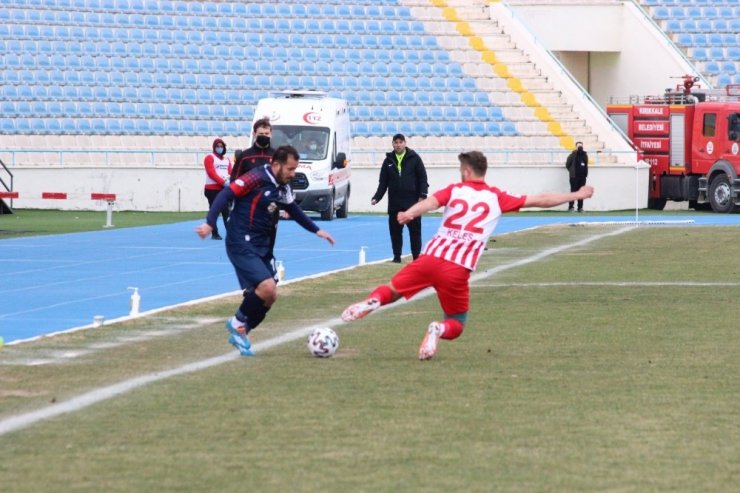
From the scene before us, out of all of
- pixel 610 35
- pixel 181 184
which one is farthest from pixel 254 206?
pixel 610 35

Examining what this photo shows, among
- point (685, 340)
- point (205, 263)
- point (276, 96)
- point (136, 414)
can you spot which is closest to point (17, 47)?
point (276, 96)

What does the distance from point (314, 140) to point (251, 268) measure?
2472 centimetres

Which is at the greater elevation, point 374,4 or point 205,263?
point 374,4

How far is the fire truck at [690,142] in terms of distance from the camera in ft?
138

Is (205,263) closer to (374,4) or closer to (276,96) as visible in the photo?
(276,96)

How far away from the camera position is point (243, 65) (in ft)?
150

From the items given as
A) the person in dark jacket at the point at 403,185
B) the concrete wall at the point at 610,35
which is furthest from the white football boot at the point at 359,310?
the concrete wall at the point at 610,35

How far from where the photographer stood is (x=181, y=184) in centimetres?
4050

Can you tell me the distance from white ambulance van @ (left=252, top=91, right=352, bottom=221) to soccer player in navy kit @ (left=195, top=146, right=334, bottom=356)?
23114 mm

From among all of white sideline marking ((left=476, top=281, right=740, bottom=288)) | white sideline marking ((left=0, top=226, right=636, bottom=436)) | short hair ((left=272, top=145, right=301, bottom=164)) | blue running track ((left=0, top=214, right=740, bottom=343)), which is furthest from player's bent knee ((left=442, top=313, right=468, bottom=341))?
white sideline marking ((left=476, top=281, right=740, bottom=288))

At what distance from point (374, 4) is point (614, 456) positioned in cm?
4189

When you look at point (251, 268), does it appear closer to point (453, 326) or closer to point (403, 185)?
point (453, 326)

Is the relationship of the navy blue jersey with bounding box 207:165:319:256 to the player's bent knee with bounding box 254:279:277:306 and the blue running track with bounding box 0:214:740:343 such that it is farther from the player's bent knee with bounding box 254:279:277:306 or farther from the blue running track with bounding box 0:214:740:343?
the blue running track with bounding box 0:214:740:343

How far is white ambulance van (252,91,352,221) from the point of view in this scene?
119ft
